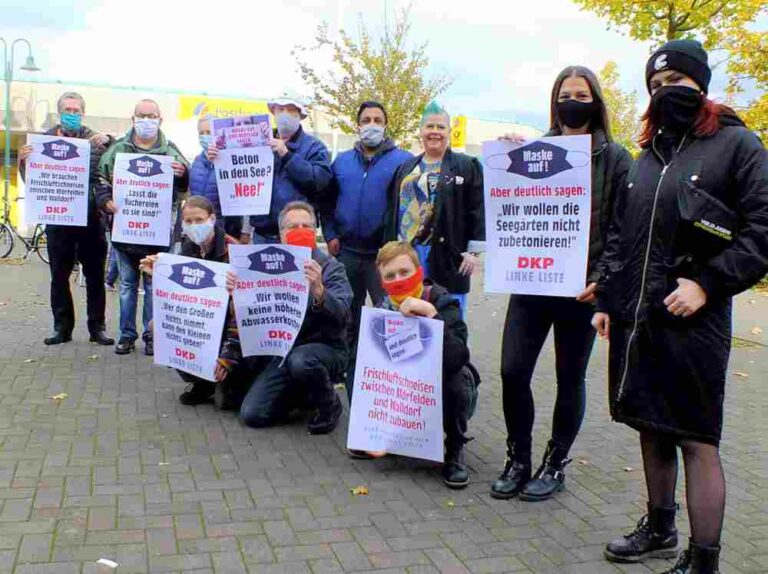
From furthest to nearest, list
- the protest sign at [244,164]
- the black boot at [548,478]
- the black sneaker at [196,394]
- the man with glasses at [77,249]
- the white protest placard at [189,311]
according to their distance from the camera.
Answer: the man with glasses at [77,249], the protest sign at [244,164], the black sneaker at [196,394], the white protest placard at [189,311], the black boot at [548,478]

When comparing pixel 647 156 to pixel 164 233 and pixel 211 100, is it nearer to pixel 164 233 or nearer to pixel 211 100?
pixel 164 233

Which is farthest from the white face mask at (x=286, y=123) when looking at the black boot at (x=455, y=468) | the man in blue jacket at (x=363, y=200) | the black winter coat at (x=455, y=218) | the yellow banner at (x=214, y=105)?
the yellow banner at (x=214, y=105)

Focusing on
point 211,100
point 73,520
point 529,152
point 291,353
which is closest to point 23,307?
point 291,353

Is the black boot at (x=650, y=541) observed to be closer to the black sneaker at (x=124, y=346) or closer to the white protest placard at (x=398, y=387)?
the white protest placard at (x=398, y=387)

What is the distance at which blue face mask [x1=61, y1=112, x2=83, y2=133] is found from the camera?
23.1 feet

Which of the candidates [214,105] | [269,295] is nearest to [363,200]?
[269,295]

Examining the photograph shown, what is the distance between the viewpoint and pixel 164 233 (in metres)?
6.91

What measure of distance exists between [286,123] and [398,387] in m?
2.56

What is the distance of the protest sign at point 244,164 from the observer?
5875mm

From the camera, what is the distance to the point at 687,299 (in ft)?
9.64

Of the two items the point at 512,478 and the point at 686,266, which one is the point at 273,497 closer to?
the point at 512,478

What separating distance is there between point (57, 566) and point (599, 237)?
113 inches

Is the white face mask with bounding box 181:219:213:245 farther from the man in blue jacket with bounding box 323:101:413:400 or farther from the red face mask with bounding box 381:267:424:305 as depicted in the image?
the red face mask with bounding box 381:267:424:305

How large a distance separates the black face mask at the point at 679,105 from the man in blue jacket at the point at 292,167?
303 centimetres
